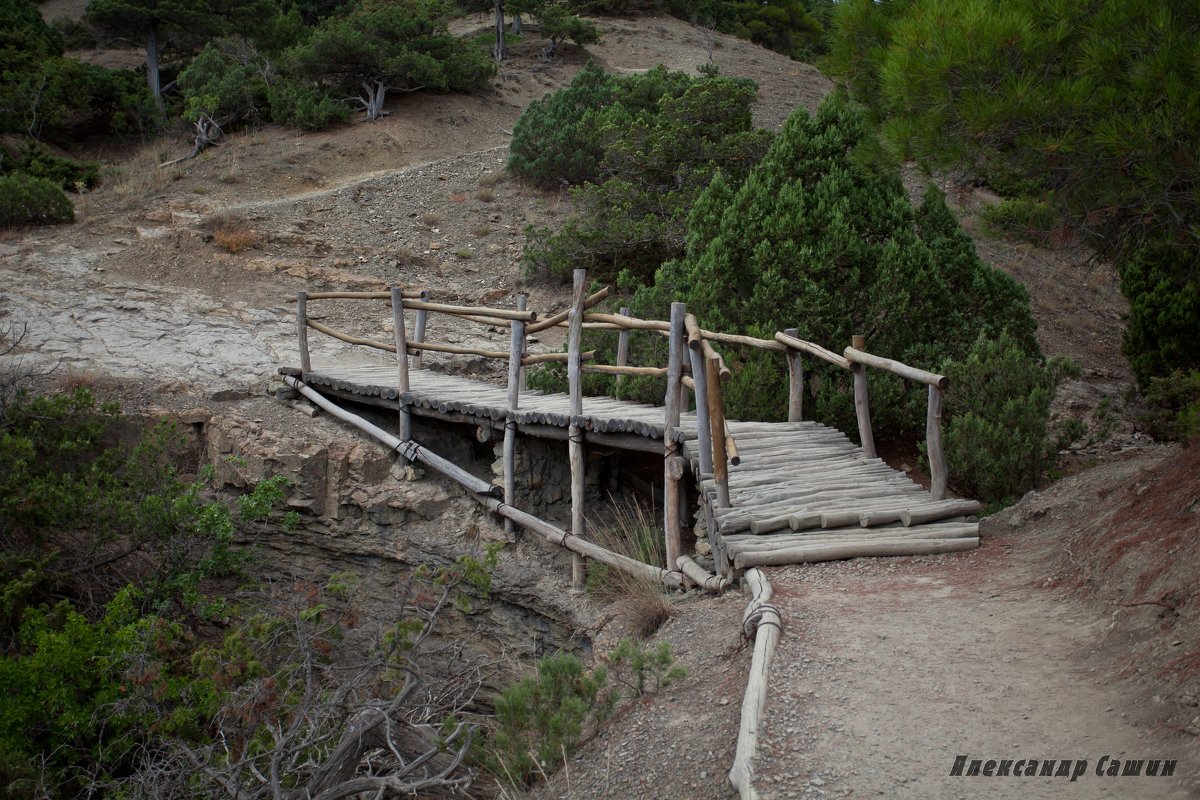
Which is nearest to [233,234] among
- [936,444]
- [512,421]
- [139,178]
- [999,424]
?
[139,178]

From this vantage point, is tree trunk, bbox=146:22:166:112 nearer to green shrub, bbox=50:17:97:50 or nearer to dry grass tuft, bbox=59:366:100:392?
green shrub, bbox=50:17:97:50

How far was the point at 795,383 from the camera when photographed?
8.73m

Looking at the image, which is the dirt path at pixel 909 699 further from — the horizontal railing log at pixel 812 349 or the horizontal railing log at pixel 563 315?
the horizontal railing log at pixel 563 315

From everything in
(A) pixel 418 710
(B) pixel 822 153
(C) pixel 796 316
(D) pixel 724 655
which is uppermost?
(B) pixel 822 153

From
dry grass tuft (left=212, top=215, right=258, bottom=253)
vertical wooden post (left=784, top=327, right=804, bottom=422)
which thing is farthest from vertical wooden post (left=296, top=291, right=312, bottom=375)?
vertical wooden post (left=784, top=327, right=804, bottom=422)

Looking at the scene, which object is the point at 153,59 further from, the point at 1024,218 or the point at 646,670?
the point at 646,670

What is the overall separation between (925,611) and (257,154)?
57.7 ft

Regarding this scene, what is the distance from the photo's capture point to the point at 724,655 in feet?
17.5

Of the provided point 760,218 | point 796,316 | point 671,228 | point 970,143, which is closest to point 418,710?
point 970,143

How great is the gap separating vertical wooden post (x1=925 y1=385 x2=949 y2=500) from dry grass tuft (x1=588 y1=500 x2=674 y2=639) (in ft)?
6.86

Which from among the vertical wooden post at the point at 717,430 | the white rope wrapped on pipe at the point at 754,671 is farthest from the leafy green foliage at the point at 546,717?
the vertical wooden post at the point at 717,430

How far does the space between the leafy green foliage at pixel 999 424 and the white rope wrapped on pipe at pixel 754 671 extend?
303 centimetres

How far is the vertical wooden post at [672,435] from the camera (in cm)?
723

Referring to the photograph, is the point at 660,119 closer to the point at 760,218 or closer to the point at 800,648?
the point at 760,218
